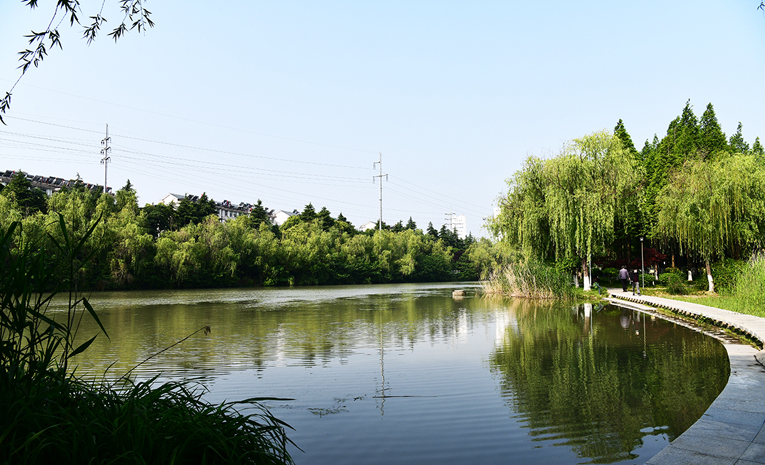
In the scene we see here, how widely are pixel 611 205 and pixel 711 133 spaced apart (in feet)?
72.9

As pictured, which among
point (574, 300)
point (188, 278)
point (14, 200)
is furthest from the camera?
point (188, 278)

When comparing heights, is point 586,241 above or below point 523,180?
→ below

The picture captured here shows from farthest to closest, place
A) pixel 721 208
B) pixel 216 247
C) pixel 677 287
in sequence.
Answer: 1. pixel 216 247
2. pixel 677 287
3. pixel 721 208

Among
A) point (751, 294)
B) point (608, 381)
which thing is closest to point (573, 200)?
point (751, 294)

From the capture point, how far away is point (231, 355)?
1026 cm

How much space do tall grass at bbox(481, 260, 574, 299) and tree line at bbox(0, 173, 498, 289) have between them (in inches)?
836

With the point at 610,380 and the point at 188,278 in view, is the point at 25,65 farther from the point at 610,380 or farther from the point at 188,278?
the point at 188,278

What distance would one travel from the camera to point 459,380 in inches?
311

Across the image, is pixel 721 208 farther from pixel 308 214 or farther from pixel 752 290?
pixel 308 214

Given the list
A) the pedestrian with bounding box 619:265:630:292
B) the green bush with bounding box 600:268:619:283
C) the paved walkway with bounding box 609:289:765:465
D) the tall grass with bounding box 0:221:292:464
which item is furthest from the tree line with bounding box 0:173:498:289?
the paved walkway with bounding box 609:289:765:465

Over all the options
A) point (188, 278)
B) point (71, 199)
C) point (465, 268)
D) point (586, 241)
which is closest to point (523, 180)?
point (586, 241)

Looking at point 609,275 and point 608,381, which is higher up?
point 609,275

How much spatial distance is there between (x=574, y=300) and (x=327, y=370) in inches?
700

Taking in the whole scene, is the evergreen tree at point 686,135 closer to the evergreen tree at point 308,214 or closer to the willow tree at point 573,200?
the willow tree at point 573,200
